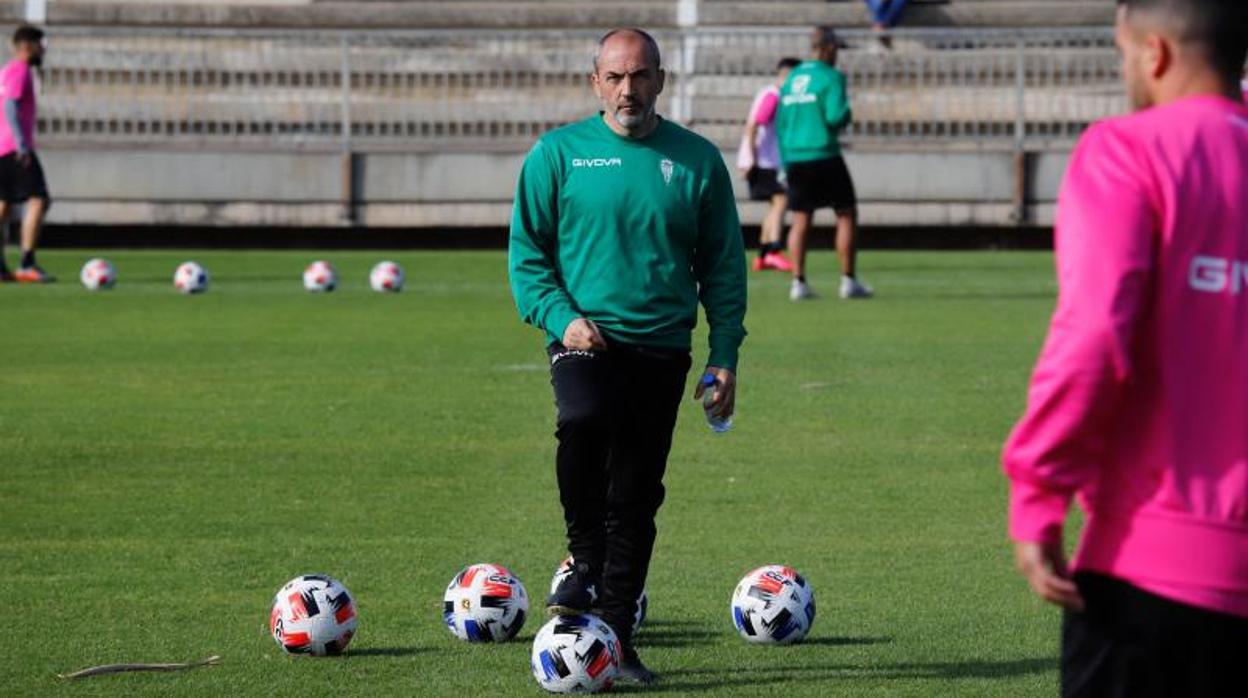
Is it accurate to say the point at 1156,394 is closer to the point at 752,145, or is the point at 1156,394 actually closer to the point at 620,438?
the point at 620,438

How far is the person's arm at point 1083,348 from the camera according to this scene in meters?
3.70

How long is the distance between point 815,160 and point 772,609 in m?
13.1

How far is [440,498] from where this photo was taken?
10164mm

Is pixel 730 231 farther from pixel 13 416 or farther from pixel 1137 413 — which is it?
pixel 13 416

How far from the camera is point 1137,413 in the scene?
384 cm

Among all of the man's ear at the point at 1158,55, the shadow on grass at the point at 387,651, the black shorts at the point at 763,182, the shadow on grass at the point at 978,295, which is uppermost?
the man's ear at the point at 1158,55

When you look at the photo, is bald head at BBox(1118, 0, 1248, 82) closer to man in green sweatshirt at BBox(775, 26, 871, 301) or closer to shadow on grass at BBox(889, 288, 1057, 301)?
man in green sweatshirt at BBox(775, 26, 871, 301)

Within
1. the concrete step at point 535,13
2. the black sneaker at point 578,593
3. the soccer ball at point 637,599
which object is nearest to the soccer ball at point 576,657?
the soccer ball at point 637,599

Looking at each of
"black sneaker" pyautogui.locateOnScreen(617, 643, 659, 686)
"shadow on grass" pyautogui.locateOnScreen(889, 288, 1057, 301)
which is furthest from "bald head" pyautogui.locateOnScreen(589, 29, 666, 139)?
"shadow on grass" pyautogui.locateOnScreen(889, 288, 1057, 301)

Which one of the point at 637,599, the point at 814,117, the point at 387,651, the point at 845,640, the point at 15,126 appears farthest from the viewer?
the point at 15,126

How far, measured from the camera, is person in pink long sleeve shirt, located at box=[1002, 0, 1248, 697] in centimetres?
371

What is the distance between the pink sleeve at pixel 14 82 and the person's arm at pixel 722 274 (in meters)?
15.9

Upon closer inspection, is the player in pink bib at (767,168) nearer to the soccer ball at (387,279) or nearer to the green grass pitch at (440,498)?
the soccer ball at (387,279)

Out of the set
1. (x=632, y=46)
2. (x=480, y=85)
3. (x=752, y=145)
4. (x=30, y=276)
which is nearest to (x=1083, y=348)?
(x=632, y=46)
